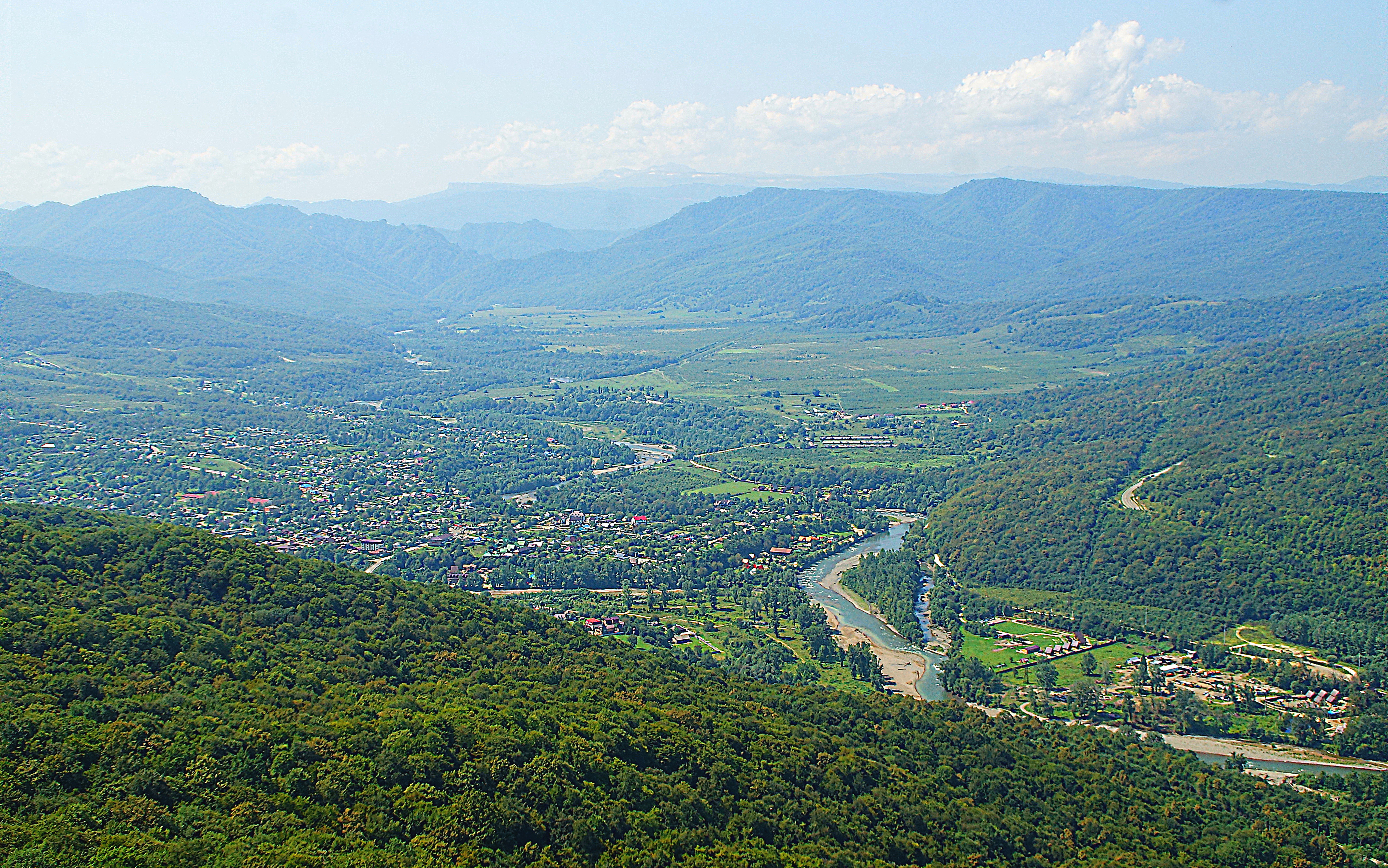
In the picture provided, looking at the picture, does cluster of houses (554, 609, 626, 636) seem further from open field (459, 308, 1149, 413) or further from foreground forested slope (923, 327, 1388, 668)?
open field (459, 308, 1149, 413)

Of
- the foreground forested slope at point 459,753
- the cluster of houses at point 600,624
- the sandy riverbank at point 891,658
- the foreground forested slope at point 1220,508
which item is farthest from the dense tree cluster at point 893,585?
the cluster of houses at point 600,624

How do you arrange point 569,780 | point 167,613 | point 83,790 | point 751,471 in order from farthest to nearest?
1. point 751,471
2. point 167,613
3. point 569,780
4. point 83,790

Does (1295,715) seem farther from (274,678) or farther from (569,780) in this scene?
(274,678)

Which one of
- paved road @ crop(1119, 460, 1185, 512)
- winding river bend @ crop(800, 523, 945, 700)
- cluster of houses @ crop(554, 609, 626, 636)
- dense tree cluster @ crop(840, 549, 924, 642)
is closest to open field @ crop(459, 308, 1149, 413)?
paved road @ crop(1119, 460, 1185, 512)

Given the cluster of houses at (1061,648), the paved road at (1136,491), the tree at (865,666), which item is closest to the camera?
the tree at (865,666)

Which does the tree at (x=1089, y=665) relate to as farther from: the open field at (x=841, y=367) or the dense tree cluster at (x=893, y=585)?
the open field at (x=841, y=367)

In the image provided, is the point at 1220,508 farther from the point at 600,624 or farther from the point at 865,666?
the point at 600,624

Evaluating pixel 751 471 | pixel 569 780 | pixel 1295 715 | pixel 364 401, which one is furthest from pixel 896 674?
pixel 364 401
